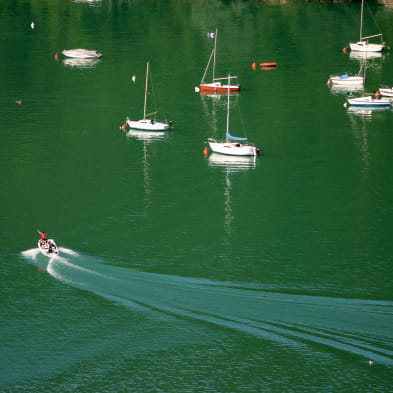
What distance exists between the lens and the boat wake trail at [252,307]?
50.8 m

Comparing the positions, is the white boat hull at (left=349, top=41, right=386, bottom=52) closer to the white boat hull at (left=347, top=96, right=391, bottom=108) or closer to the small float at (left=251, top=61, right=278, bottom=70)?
the small float at (left=251, top=61, right=278, bottom=70)

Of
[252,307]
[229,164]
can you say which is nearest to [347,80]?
[229,164]

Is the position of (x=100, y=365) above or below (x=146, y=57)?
below

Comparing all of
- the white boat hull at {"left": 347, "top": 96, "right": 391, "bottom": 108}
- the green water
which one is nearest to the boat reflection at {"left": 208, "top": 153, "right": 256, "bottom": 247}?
the green water

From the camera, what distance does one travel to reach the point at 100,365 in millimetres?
A: 49562

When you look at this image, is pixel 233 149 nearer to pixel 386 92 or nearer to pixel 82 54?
pixel 386 92

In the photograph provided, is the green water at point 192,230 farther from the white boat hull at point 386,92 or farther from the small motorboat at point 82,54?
the white boat hull at point 386,92

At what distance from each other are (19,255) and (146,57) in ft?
220

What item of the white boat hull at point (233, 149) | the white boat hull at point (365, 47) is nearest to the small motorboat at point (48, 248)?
the white boat hull at point (233, 149)

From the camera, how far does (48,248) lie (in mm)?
60781

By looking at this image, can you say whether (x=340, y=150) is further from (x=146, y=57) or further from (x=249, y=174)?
(x=146, y=57)

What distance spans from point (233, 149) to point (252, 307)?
3268cm

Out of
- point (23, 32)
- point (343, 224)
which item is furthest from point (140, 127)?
point (23, 32)

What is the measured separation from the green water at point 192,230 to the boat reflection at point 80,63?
1274mm
